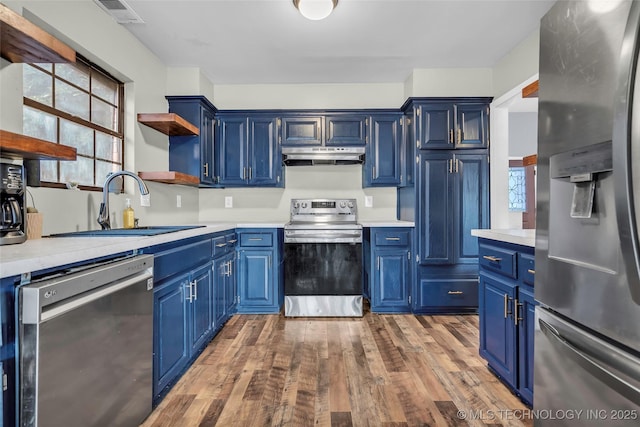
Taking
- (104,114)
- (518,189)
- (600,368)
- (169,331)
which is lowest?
(169,331)

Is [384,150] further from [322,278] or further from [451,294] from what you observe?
[451,294]

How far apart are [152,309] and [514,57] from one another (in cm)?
348

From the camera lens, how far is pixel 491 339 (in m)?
1.93

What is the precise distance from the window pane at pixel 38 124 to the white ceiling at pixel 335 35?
100cm

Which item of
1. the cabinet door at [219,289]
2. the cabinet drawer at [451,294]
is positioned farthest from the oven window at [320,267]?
the cabinet drawer at [451,294]

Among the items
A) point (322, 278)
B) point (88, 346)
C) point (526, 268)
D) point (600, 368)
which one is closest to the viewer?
Result: point (600, 368)

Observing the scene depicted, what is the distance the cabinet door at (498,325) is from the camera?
171 centimetres

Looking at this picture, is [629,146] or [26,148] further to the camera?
[26,148]

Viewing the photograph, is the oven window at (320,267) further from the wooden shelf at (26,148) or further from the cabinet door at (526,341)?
the wooden shelf at (26,148)

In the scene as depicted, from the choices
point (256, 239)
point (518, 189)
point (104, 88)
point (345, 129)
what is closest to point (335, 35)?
point (345, 129)

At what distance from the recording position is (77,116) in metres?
2.12

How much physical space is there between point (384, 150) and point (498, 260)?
75.4 inches

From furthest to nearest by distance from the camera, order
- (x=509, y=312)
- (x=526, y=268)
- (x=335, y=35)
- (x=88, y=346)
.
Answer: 1. (x=335, y=35)
2. (x=509, y=312)
3. (x=526, y=268)
4. (x=88, y=346)

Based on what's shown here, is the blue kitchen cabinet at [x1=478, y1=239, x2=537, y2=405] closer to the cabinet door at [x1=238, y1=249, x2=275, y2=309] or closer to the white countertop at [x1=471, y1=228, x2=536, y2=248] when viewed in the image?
the white countertop at [x1=471, y1=228, x2=536, y2=248]
